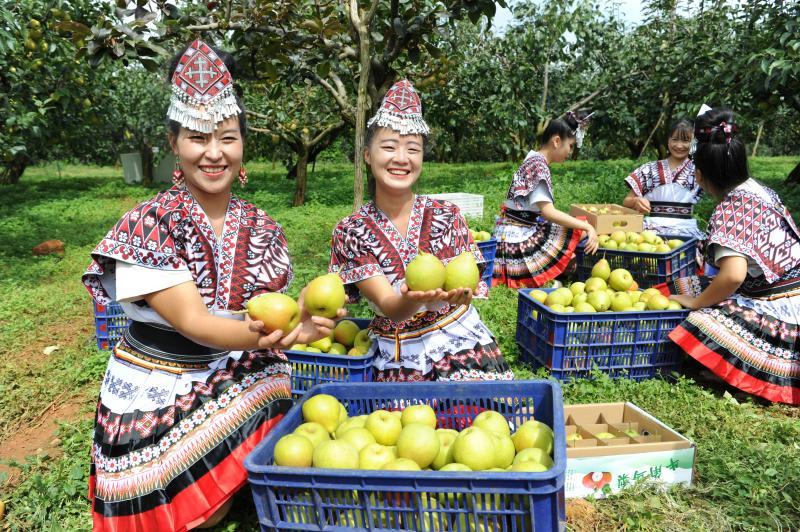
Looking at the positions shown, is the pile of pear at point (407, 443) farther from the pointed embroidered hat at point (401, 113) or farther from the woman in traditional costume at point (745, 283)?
the woman in traditional costume at point (745, 283)

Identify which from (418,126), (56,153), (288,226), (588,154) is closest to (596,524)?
(418,126)

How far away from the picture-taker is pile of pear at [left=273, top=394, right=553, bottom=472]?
182 centimetres

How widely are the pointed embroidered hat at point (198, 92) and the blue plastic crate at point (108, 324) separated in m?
2.61

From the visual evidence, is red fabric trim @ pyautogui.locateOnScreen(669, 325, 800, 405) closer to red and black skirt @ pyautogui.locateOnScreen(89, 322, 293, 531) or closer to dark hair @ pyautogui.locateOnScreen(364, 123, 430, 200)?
dark hair @ pyautogui.locateOnScreen(364, 123, 430, 200)

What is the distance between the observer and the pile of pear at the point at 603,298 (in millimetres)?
4051

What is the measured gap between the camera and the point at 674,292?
16.4 feet

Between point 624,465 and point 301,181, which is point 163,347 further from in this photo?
A: point 301,181

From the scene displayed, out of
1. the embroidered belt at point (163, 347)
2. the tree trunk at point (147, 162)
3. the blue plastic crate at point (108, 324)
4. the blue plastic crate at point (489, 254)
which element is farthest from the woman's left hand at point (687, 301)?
the tree trunk at point (147, 162)

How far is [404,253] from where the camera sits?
290 centimetres

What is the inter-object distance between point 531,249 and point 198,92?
4.19 metres

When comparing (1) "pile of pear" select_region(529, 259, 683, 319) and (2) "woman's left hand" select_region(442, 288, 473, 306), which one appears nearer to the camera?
(2) "woman's left hand" select_region(442, 288, 473, 306)

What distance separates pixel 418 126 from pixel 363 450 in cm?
161

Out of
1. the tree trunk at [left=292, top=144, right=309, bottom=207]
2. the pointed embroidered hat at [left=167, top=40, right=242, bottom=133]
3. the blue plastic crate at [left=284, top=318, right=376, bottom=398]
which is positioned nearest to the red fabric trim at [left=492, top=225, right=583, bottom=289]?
the blue plastic crate at [left=284, top=318, right=376, bottom=398]

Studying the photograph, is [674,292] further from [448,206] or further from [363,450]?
[363,450]
